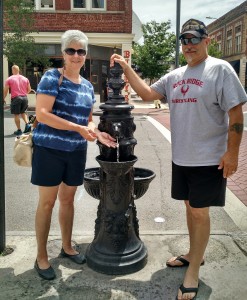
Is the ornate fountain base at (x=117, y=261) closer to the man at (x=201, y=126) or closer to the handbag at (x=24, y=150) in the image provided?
the man at (x=201, y=126)

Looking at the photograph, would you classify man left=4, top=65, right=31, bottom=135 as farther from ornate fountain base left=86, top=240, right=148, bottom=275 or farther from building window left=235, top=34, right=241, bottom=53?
building window left=235, top=34, right=241, bottom=53

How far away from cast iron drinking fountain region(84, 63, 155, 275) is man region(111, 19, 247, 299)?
0.40m

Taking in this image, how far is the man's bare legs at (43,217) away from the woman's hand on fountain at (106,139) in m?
0.52

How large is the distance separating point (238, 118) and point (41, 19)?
21.7 metres

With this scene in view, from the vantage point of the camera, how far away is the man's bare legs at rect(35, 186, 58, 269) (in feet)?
9.76

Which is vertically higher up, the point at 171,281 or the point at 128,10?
the point at 128,10

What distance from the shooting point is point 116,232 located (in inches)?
127

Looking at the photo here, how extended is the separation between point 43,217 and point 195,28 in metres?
1.81

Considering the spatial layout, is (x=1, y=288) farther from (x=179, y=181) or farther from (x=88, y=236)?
(x=179, y=181)

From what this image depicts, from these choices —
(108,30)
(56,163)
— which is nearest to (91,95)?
(56,163)

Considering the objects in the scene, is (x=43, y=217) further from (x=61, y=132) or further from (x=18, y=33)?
(x=18, y=33)

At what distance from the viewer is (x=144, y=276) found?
10.2 feet

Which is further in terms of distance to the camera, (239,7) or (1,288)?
(239,7)

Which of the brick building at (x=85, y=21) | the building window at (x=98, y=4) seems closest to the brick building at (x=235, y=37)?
the brick building at (x=85, y=21)
